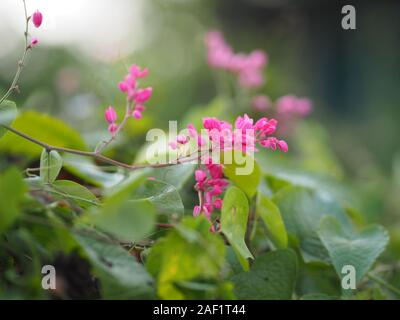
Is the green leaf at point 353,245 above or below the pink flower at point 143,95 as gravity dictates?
below

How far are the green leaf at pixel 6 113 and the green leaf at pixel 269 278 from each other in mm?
318

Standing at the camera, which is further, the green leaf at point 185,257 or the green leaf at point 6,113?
the green leaf at point 6,113

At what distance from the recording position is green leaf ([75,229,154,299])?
52cm

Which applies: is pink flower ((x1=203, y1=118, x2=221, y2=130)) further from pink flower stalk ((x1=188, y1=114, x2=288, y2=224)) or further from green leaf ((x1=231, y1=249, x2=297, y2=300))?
green leaf ((x1=231, y1=249, x2=297, y2=300))

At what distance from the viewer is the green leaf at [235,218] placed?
0.62m

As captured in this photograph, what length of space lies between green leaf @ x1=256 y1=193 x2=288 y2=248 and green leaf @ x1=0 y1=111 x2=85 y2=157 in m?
0.42

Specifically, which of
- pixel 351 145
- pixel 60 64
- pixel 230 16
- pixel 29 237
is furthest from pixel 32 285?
pixel 230 16

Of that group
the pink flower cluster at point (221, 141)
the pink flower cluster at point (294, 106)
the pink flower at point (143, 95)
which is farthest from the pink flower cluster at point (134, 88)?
the pink flower cluster at point (294, 106)

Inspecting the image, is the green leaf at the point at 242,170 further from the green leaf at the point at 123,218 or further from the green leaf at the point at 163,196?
the green leaf at the point at 123,218

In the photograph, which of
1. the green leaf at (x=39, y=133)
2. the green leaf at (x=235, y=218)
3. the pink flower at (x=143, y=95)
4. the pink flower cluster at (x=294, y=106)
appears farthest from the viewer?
the pink flower cluster at (x=294, y=106)

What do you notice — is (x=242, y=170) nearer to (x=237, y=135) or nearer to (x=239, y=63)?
(x=237, y=135)

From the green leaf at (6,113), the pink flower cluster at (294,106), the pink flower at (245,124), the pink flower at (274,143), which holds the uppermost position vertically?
the pink flower cluster at (294,106)

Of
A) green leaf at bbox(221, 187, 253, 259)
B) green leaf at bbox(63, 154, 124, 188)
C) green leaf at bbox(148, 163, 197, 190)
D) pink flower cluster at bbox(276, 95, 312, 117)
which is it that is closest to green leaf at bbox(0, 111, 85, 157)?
green leaf at bbox(63, 154, 124, 188)

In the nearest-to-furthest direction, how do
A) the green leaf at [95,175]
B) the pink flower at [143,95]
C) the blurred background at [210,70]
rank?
the pink flower at [143,95] → the green leaf at [95,175] → the blurred background at [210,70]
